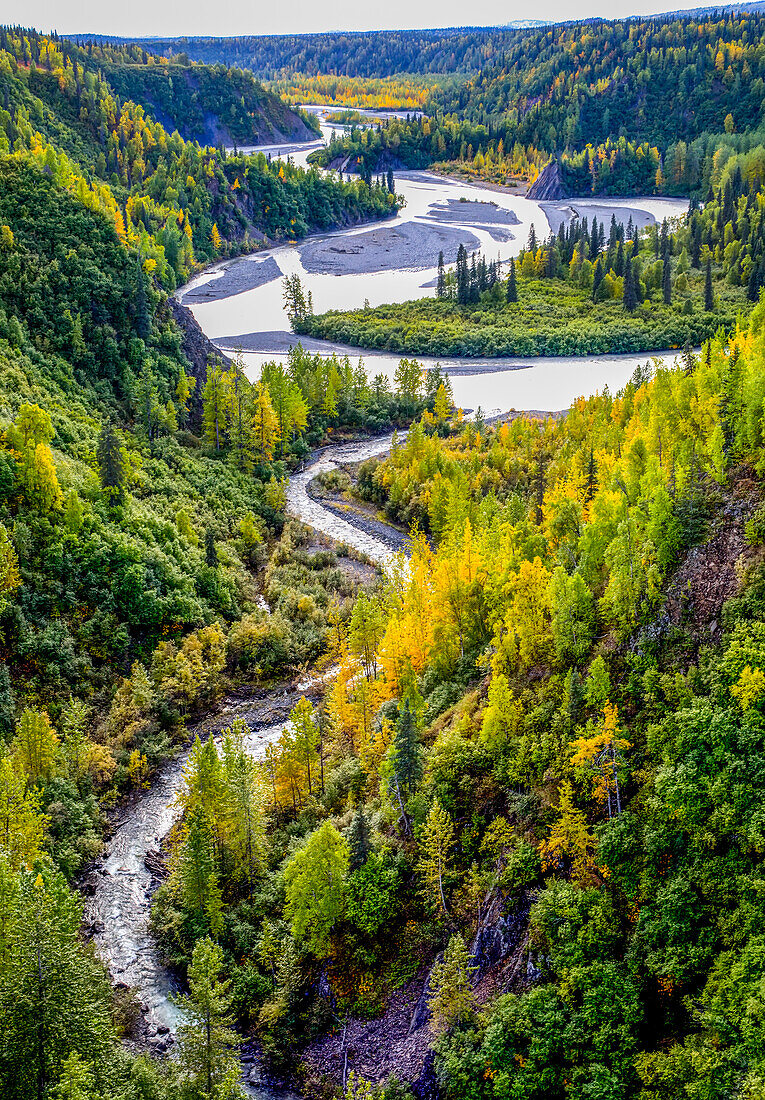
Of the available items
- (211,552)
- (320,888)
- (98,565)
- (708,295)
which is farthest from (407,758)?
(708,295)

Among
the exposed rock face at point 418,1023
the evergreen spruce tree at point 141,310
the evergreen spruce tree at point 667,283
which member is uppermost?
the evergreen spruce tree at point 141,310

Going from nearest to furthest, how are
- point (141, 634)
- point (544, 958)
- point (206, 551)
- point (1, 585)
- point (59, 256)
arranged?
point (544, 958), point (1, 585), point (141, 634), point (206, 551), point (59, 256)

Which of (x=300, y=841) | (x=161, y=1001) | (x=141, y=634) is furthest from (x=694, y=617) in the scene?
(x=141, y=634)

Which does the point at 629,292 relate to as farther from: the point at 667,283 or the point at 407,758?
the point at 407,758

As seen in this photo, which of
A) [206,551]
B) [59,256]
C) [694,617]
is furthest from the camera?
[59,256]

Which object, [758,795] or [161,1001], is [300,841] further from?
[758,795]

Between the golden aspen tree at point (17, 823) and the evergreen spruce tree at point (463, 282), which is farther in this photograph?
the evergreen spruce tree at point (463, 282)

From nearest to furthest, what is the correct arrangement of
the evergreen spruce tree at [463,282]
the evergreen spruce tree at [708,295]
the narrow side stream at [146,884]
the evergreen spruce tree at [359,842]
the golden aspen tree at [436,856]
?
the golden aspen tree at [436,856] < the evergreen spruce tree at [359,842] < the narrow side stream at [146,884] < the evergreen spruce tree at [708,295] < the evergreen spruce tree at [463,282]

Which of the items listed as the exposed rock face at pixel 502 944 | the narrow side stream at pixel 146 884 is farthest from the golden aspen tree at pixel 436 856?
the narrow side stream at pixel 146 884

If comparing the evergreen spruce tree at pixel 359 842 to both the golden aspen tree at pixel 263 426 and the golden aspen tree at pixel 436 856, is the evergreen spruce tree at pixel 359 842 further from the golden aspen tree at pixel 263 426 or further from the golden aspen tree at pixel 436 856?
the golden aspen tree at pixel 263 426
